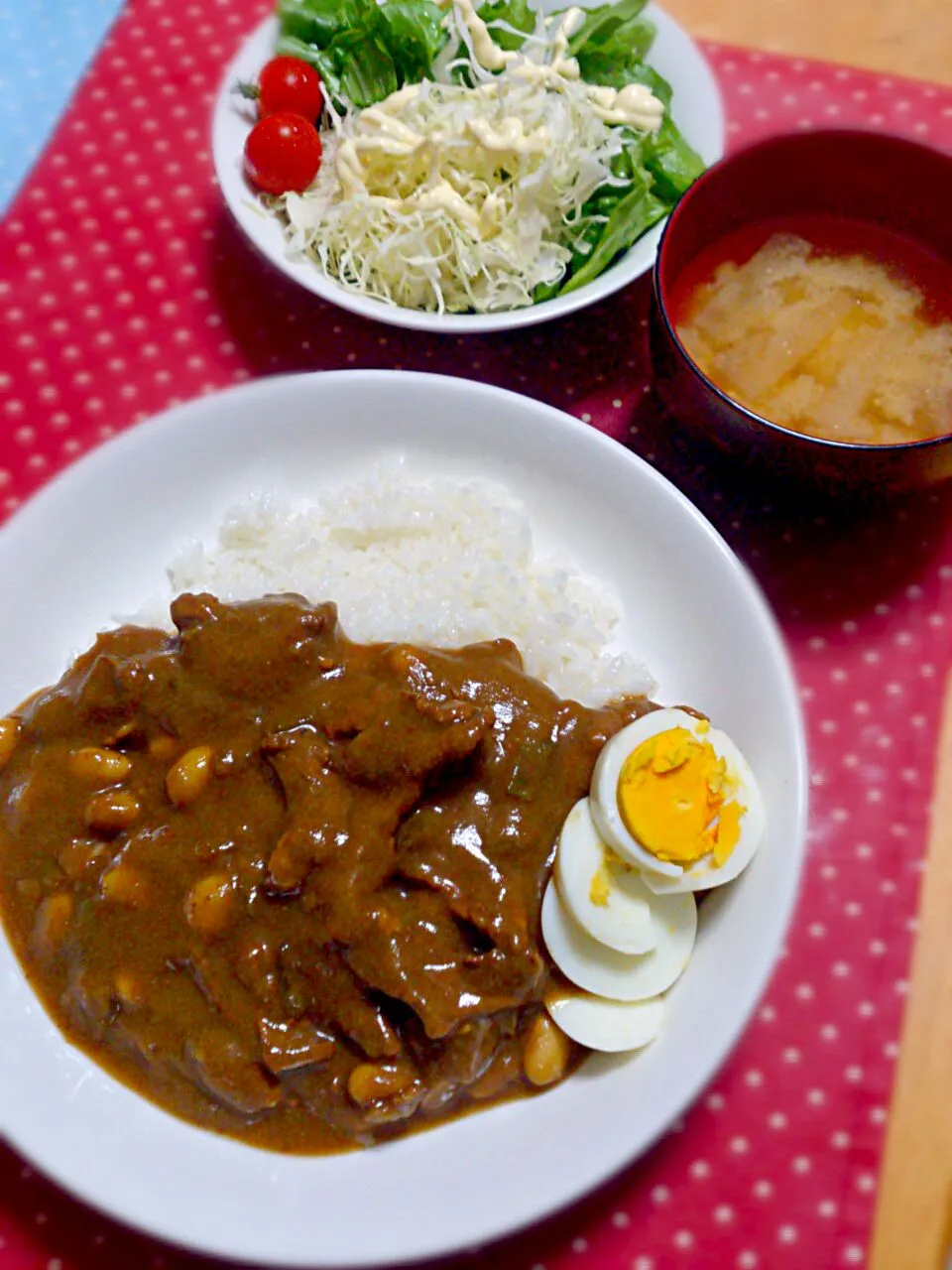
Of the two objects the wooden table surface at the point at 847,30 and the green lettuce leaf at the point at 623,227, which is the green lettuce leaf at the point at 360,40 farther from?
the wooden table surface at the point at 847,30

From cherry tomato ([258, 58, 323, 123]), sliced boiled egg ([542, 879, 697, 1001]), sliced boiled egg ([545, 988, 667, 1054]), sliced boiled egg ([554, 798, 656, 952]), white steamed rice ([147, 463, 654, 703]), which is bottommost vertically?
sliced boiled egg ([545, 988, 667, 1054])

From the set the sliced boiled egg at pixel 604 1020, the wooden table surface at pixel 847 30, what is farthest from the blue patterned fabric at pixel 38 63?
the sliced boiled egg at pixel 604 1020

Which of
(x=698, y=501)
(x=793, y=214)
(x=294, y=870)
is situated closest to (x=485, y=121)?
(x=793, y=214)

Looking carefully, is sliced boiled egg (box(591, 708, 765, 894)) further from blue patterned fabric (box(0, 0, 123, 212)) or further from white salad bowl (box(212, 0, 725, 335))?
blue patterned fabric (box(0, 0, 123, 212))

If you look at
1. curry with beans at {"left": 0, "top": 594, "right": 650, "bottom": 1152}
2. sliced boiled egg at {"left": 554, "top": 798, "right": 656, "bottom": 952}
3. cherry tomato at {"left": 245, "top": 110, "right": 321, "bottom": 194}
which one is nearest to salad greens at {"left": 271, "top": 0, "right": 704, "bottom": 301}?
cherry tomato at {"left": 245, "top": 110, "right": 321, "bottom": 194}

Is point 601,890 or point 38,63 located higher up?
point 38,63

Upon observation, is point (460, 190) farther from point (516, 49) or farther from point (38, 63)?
point (38, 63)
